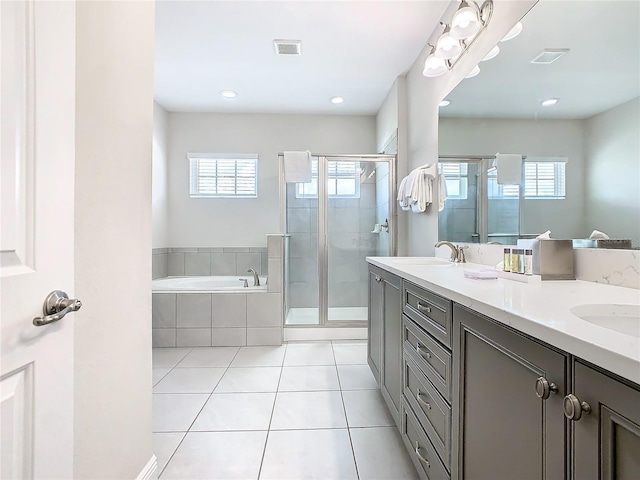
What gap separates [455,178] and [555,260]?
102 centimetres

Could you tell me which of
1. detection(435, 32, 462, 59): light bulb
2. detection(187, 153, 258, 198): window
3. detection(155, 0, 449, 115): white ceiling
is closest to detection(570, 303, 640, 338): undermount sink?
detection(435, 32, 462, 59): light bulb

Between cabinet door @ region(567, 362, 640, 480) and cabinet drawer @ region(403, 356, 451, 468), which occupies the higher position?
cabinet door @ region(567, 362, 640, 480)

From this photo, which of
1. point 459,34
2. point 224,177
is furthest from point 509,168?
point 224,177

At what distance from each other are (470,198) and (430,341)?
1.16m

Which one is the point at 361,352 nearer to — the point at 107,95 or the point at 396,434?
the point at 396,434

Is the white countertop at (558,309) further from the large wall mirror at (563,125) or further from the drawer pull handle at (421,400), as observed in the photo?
the drawer pull handle at (421,400)

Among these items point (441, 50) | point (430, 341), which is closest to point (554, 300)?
point (430, 341)

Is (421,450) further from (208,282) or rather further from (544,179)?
(208,282)

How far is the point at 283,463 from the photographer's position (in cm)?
138

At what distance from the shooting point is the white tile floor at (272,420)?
53.8 inches

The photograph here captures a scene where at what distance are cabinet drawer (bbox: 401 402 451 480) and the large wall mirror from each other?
93cm

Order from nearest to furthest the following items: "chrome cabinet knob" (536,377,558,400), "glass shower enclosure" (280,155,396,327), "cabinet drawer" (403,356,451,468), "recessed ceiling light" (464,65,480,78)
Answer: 1. "chrome cabinet knob" (536,377,558,400)
2. "cabinet drawer" (403,356,451,468)
3. "recessed ceiling light" (464,65,480,78)
4. "glass shower enclosure" (280,155,396,327)

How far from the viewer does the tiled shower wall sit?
3844mm

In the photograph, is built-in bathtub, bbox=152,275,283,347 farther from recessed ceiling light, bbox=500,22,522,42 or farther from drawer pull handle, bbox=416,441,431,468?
recessed ceiling light, bbox=500,22,522,42
